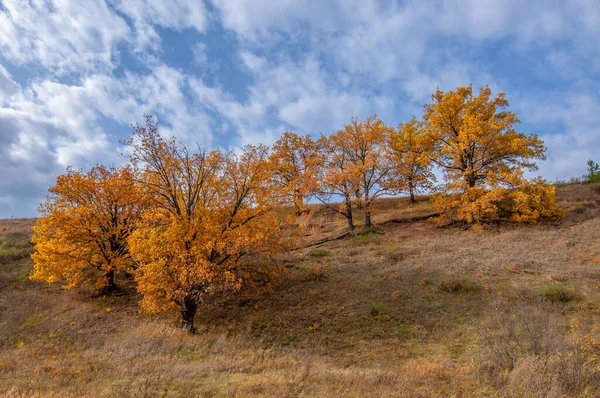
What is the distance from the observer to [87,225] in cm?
2175

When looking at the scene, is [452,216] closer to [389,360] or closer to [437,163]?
[437,163]

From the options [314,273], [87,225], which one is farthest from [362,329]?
[87,225]

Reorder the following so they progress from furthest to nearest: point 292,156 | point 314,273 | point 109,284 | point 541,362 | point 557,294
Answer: point 292,156, point 109,284, point 314,273, point 557,294, point 541,362

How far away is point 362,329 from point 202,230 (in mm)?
9415

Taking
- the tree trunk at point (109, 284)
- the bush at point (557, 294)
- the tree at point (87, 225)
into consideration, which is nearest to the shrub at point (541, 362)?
the bush at point (557, 294)

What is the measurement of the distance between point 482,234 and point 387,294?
14.7 meters

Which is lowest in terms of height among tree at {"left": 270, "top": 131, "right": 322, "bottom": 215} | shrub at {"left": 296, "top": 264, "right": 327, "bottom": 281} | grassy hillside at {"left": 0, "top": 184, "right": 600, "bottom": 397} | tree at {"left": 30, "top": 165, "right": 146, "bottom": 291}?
grassy hillside at {"left": 0, "top": 184, "right": 600, "bottom": 397}

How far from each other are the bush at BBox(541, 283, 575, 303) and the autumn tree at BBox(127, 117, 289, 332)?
524 inches

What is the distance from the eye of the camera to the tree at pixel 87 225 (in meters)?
20.8

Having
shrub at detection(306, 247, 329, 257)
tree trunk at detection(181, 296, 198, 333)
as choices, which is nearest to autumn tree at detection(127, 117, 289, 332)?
tree trunk at detection(181, 296, 198, 333)

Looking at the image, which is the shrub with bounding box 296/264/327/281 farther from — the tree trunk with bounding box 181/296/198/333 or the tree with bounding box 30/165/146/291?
the tree with bounding box 30/165/146/291

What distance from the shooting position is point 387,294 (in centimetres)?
1795

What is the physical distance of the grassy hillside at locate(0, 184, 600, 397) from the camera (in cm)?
869

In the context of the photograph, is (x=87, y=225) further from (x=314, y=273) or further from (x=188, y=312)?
(x=314, y=273)
